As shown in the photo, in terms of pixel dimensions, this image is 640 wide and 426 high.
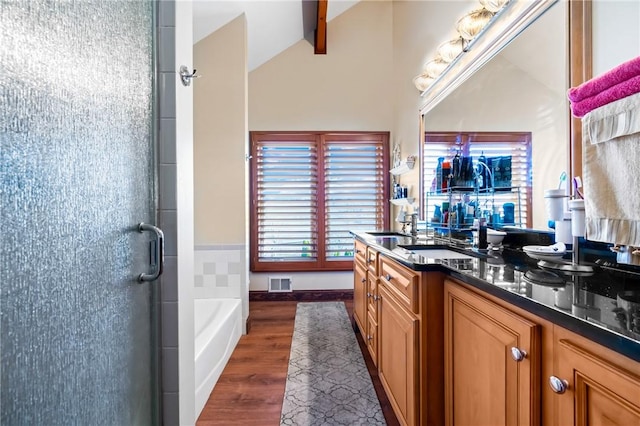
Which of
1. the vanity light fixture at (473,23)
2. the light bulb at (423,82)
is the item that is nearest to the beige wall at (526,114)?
the vanity light fixture at (473,23)

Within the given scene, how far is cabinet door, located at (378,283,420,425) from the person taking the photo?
47.3 inches

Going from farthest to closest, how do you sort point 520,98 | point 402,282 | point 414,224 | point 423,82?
point 414,224
point 423,82
point 520,98
point 402,282

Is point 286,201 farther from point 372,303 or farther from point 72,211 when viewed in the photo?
point 72,211

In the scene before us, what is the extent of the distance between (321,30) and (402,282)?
310 centimetres

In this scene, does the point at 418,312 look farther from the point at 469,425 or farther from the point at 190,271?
the point at 190,271

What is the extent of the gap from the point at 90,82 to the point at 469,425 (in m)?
1.44

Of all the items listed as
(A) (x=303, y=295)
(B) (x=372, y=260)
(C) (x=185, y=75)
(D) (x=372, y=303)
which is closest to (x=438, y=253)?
(B) (x=372, y=260)

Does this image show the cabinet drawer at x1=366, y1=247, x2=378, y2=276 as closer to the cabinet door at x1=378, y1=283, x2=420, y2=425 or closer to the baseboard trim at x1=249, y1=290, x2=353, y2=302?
the cabinet door at x1=378, y1=283, x2=420, y2=425

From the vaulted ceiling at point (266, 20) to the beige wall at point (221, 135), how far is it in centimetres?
10

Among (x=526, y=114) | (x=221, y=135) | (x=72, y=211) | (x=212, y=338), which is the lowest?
(x=212, y=338)

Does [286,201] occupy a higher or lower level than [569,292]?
higher

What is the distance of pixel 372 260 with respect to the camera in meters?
1.96

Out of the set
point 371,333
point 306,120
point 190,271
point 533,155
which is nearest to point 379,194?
point 306,120

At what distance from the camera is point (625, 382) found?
0.52 meters
